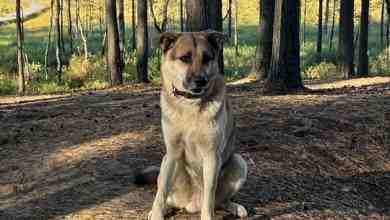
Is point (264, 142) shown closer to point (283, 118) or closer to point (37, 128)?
point (283, 118)

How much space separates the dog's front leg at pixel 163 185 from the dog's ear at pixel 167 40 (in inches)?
39.5

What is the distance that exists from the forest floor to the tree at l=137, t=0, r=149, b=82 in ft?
25.7

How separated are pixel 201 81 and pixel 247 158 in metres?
3.06

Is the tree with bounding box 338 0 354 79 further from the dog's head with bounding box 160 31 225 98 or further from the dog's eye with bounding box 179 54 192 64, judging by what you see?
the dog's eye with bounding box 179 54 192 64

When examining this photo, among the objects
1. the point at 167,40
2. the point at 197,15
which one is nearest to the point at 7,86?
the point at 197,15

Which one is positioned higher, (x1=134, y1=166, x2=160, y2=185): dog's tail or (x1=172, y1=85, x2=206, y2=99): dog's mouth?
(x1=172, y1=85, x2=206, y2=99): dog's mouth

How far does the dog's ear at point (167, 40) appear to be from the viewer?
16.3 ft

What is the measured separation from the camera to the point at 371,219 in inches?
255

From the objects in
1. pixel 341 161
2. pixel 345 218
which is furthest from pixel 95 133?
pixel 345 218

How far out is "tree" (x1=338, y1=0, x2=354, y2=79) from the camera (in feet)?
68.8

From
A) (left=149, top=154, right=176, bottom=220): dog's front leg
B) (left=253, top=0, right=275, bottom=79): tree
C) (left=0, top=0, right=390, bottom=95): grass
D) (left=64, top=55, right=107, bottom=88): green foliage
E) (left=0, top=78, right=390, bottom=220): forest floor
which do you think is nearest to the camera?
(left=149, top=154, right=176, bottom=220): dog's front leg

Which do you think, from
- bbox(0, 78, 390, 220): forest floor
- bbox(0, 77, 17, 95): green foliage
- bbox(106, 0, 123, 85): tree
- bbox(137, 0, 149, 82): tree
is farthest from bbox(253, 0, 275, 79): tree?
bbox(0, 77, 17, 95): green foliage

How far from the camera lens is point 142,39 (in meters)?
19.5

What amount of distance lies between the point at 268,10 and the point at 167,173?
1264cm
